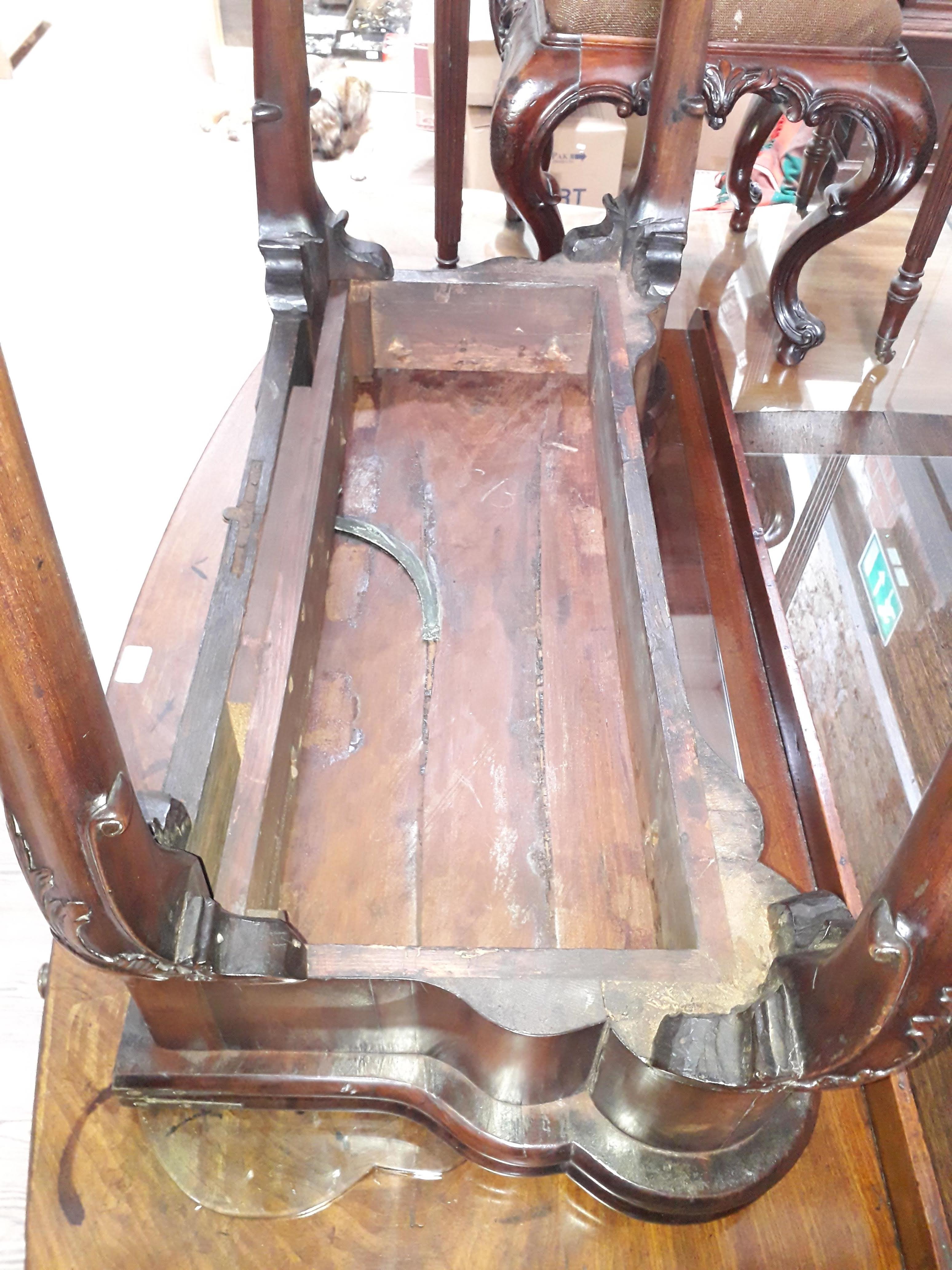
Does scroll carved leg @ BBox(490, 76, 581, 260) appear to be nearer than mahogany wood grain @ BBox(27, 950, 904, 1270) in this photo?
No

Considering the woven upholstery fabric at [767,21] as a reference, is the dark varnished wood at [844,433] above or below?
below

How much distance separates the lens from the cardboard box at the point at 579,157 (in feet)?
8.07

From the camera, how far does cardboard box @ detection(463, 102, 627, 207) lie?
2459mm

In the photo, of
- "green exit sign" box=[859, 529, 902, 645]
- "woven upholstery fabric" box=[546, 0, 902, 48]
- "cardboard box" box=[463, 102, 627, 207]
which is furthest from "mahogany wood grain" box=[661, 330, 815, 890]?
"cardboard box" box=[463, 102, 627, 207]

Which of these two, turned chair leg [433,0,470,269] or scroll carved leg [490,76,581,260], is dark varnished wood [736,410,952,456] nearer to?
scroll carved leg [490,76,581,260]

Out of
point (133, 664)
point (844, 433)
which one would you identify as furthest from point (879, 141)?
point (133, 664)

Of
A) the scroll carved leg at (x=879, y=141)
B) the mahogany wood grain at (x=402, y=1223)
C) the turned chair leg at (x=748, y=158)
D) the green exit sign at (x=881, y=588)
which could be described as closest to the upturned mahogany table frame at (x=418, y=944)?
the mahogany wood grain at (x=402, y=1223)

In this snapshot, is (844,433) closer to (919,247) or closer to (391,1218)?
(919,247)

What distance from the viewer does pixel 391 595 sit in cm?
Answer: 131

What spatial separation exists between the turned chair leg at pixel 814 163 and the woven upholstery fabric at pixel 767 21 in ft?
1.69

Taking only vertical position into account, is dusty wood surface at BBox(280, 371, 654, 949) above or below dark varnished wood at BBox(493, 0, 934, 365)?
→ below

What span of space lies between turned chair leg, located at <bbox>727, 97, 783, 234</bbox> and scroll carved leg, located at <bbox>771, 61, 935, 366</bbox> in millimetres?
265

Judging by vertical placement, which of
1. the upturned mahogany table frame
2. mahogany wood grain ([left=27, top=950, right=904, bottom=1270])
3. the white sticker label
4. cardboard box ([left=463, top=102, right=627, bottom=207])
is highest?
the upturned mahogany table frame

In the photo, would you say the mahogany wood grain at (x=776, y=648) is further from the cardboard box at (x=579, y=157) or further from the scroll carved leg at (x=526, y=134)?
the cardboard box at (x=579, y=157)
